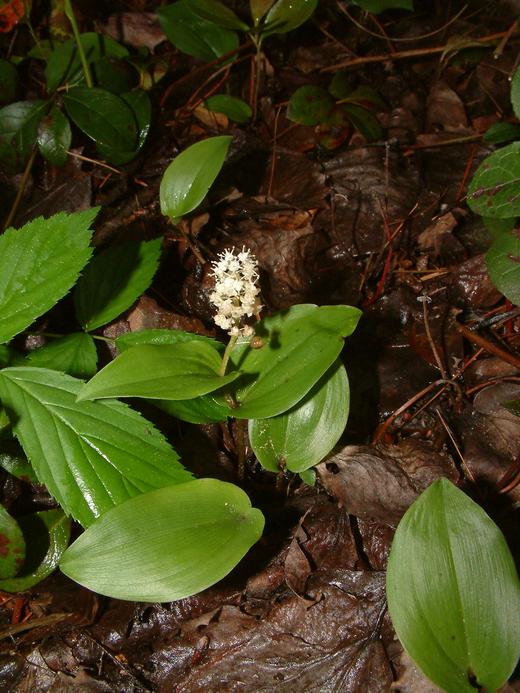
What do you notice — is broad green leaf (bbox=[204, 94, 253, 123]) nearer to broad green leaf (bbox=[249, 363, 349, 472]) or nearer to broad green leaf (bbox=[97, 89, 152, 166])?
broad green leaf (bbox=[97, 89, 152, 166])

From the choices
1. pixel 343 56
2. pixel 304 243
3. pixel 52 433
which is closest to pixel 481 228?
pixel 304 243

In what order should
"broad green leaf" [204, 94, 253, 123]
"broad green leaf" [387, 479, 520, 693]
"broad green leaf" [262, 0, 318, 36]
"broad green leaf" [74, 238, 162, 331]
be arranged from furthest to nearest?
"broad green leaf" [204, 94, 253, 123] < "broad green leaf" [262, 0, 318, 36] < "broad green leaf" [74, 238, 162, 331] < "broad green leaf" [387, 479, 520, 693]

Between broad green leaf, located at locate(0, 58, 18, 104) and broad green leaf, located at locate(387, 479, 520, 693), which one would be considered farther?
broad green leaf, located at locate(0, 58, 18, 104)

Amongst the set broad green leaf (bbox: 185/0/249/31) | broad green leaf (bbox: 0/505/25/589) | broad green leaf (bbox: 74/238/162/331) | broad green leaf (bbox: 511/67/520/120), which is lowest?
broad green leaf (bbox: 0/505/25/589)

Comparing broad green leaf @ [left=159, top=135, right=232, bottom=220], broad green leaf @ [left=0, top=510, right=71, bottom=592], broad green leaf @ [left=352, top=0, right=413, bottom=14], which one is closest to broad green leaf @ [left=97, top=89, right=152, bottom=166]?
broad green leaf @ [left=159, top=135, right=232, bottom=220]

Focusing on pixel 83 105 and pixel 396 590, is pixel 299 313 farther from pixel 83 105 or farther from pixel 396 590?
pixel 83 105

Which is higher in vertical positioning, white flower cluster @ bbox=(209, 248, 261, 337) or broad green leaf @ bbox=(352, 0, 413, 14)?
broad green leaf @ bbox=(352, 0, 413, 14)

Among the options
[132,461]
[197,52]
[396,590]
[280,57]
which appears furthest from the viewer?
[280,57]

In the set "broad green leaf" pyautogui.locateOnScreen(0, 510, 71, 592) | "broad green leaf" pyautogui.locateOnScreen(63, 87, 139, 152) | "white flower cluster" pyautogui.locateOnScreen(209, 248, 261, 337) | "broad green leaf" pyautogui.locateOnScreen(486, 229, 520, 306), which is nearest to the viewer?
"white flower cluster" pyautogui.locateOnScreen(209, 248, 261, 337)
